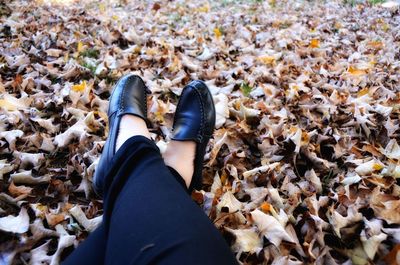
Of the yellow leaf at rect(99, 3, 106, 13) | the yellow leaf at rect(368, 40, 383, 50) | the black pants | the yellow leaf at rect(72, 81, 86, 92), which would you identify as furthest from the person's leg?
the yellow leaf at rect(99, 3, 106, 13)

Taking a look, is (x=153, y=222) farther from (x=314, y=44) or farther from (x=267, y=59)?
(x=314, y=44)

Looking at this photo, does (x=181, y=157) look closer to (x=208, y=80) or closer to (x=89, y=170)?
(x=89, y=170)

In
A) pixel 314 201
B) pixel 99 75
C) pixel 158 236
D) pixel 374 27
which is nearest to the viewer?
pixel 158 236

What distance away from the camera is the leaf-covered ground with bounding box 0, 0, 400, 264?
48.7 inches

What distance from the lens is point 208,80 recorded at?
2.42m

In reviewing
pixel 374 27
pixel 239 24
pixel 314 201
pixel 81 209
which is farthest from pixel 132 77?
pixel 374 27

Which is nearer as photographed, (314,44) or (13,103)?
(13,103)

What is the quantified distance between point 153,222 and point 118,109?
0.87m

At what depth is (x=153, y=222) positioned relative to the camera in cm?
92

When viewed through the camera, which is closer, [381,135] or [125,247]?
[125,247]

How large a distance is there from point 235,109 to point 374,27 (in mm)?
2716

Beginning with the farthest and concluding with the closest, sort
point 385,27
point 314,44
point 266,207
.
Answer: point 385,27, point 314,44, point 266,207

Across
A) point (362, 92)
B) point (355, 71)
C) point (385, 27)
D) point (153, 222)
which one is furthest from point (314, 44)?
point (153, 222)

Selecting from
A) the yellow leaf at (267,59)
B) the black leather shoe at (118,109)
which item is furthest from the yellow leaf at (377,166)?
the yellow leaf at (267,59)
